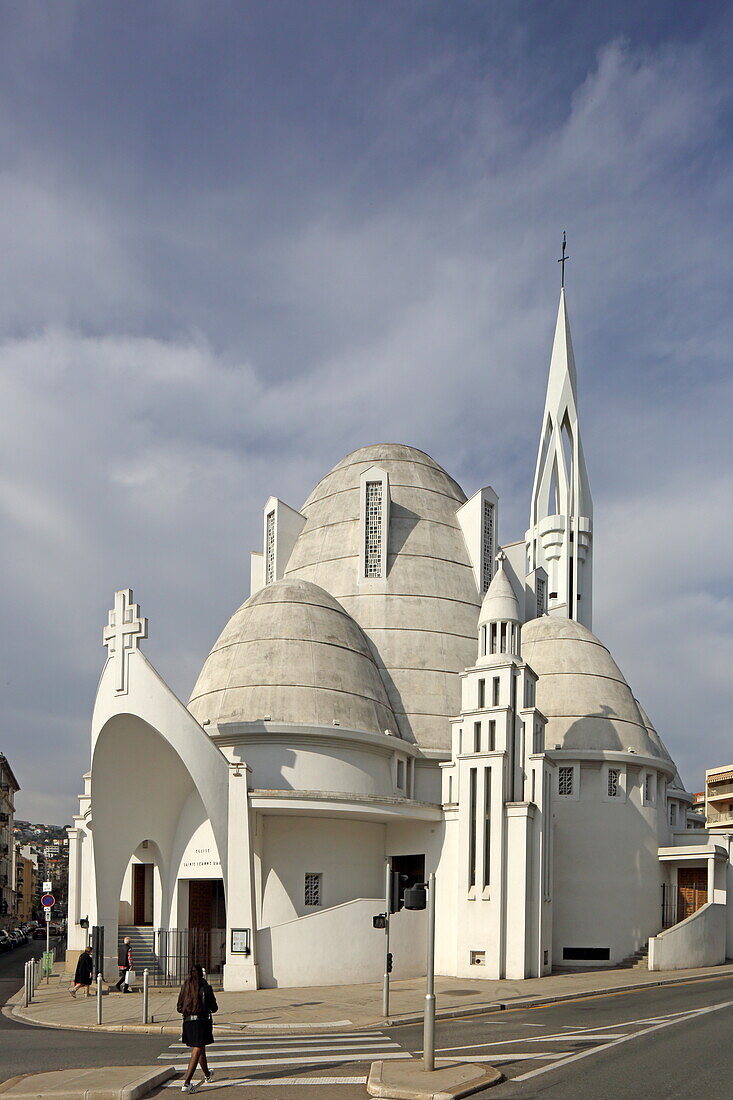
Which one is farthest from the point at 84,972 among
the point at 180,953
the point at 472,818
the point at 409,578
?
the point at 409,578

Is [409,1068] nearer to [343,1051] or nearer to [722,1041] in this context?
[343,1051]

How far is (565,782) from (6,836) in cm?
8105

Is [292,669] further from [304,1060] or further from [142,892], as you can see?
[304,1060]

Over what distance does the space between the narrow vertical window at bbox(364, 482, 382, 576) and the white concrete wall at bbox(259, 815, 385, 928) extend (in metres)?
11.8

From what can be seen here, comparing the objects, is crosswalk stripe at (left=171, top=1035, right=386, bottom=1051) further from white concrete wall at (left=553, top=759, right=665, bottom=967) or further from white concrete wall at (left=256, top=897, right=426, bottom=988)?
white concrete wall at (left=553, top=759, right=665, bottom=967)

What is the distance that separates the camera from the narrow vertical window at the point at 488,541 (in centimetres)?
4628

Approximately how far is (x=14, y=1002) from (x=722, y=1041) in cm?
1773

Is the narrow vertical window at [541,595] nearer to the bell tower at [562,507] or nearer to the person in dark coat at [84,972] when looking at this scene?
the bell tower at [562,507]

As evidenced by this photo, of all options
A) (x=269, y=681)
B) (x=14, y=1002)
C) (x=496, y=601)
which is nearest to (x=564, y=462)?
(x=496, y=601)

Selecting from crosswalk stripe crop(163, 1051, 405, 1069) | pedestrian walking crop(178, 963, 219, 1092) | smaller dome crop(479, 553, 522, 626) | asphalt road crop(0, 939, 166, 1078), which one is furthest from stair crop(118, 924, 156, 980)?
pedestrian walking crop(178, 963, 219, 1092)

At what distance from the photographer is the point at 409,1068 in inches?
603

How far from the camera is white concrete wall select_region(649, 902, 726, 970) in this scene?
36.7 metres

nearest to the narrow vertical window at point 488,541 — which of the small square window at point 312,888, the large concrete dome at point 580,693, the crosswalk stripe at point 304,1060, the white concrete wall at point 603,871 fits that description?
the large concrete dome at point 580,693

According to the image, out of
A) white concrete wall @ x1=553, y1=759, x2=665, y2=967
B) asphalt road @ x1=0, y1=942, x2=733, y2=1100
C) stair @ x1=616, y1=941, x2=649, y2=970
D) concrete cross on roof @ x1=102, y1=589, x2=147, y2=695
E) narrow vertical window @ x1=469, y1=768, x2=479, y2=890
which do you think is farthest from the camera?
white concrete wall @ x1=553, y1=759, x2=665, y2=967
